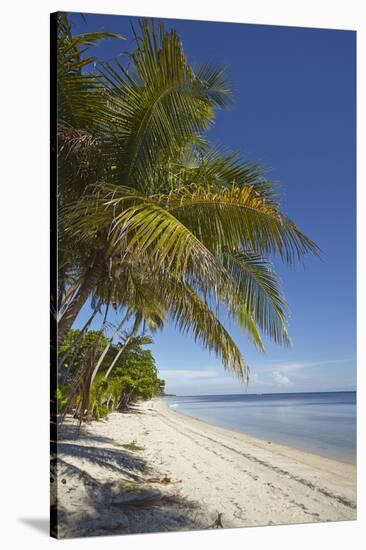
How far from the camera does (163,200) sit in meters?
7.36

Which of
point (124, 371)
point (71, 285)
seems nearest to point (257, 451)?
point (124, 371)

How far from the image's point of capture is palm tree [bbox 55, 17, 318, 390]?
7.23 m

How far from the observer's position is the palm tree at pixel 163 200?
723cm

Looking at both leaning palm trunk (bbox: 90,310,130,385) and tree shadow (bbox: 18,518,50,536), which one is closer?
tree shadow (bbox: 18,518,50,536)

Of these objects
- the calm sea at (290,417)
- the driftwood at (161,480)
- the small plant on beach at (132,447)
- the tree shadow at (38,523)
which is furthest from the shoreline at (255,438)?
the tree shadow at (38,523)

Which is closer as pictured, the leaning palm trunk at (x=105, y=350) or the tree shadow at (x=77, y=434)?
the tree shadow at (x=77, y=434)

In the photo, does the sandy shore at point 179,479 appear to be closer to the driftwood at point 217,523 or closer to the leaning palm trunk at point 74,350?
the driftwood at point 217,523

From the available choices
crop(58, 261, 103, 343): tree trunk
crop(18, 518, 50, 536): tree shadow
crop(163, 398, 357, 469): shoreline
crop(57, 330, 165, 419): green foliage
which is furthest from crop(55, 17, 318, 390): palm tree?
crop(18, 518, 50, 536): tree shadow

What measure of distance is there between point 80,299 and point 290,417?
2.01m

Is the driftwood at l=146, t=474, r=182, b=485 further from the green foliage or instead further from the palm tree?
the palm tree

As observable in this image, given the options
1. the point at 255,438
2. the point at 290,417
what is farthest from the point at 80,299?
the point at 290,417

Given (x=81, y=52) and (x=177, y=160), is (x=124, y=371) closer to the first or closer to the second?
(x=177, y=160)

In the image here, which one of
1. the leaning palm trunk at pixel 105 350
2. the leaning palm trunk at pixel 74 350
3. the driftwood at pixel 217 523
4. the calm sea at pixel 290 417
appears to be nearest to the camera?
the leaning palm trunk at pixel 74 350

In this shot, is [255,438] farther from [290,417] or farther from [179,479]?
[179,479]
